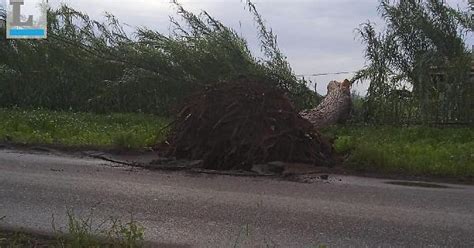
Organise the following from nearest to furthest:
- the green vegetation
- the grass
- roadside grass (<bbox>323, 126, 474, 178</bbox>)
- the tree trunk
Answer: the green vegetation < roadside grass (<bbox>323, 126, 474, 178</bbox>) < the grass < the tree trunk

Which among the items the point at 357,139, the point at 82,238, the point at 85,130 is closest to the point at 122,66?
the point at 85,130

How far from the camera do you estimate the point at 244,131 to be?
10977 mm

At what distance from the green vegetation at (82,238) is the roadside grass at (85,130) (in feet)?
21.6

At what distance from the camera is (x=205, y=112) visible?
11.4 meters

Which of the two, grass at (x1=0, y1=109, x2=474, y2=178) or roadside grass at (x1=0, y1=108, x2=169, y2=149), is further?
roadside grass at (x1=0, y1=108, x2=169, y2=149)

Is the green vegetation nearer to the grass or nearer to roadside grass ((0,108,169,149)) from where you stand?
the grass

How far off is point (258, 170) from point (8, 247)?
18.7 ft

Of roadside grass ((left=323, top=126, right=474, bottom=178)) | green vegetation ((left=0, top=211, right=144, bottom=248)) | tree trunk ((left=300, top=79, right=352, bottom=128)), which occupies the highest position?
tree trunk ((left=300, top=79, right=352, bottom=128))

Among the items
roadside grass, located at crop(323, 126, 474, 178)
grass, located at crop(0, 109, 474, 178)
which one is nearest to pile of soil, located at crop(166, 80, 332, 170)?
roadside grass, located at crop(323, 126, 474, 178)

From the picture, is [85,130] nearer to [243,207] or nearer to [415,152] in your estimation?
[415,152]

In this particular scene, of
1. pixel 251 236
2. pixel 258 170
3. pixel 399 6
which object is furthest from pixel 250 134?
pixel 399 6

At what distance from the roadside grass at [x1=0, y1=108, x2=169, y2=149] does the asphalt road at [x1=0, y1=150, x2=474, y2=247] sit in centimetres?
265

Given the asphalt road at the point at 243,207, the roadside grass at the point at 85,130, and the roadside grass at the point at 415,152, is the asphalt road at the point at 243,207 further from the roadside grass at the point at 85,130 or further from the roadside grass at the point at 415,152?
the roadside grass at the point at 85,130

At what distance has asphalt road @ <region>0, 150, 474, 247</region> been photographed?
19.8ft
